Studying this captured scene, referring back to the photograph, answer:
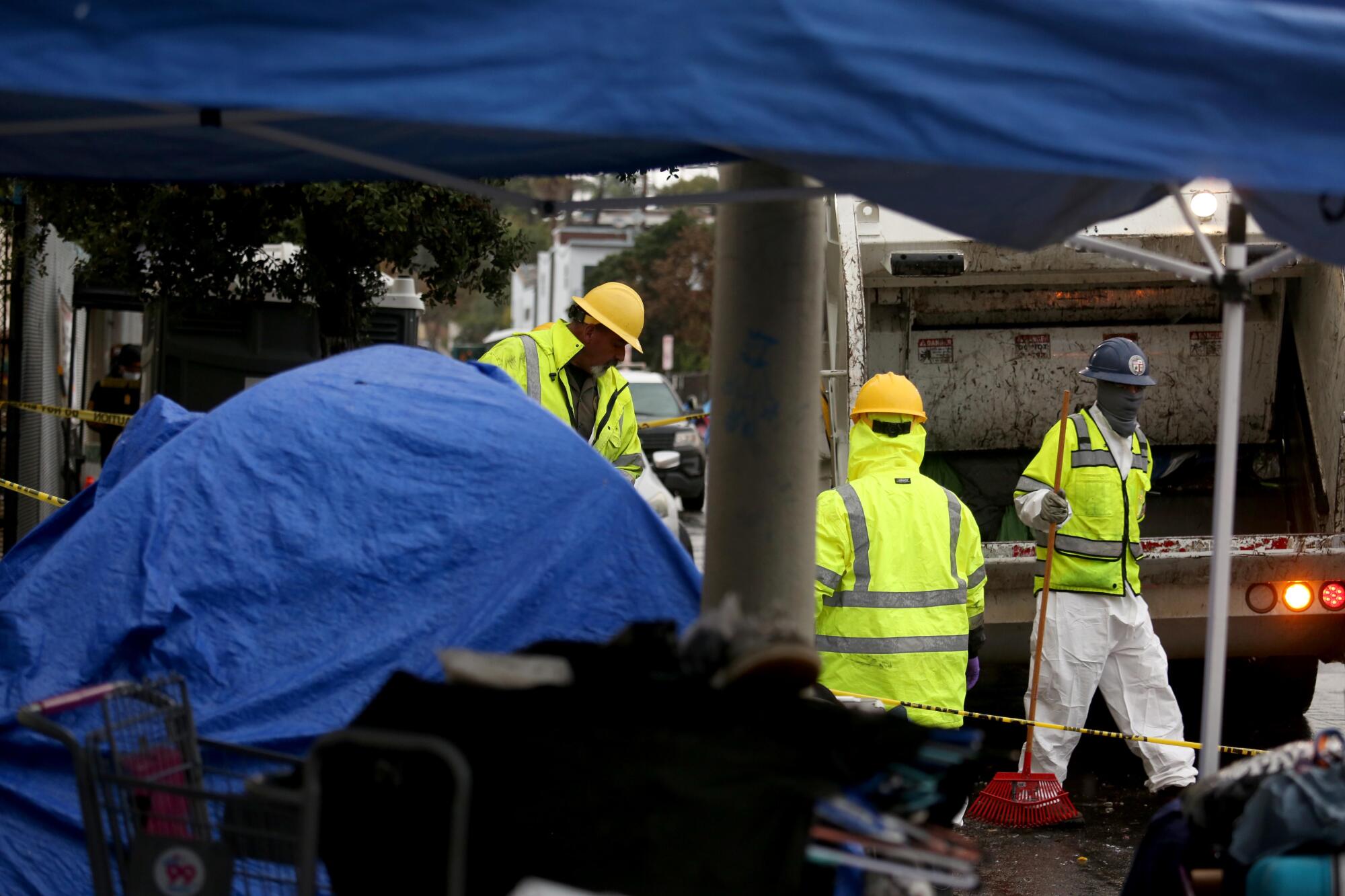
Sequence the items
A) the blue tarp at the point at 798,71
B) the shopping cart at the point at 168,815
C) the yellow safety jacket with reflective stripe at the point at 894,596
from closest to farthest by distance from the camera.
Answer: the blue tarp at the point at 798,71, the shopping cart at the point at 168,815, the yellow safety jacket with reflective stripe at the point at 894,596

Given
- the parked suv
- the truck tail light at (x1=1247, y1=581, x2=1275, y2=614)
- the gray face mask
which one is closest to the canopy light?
the gray face mask

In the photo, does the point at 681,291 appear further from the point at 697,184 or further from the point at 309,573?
the point at 309,573

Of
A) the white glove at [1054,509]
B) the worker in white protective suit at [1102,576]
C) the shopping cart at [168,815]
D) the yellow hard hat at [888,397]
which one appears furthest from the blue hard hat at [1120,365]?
the shopping cart at [168,815]

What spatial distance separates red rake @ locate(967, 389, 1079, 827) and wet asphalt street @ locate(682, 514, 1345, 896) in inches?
2.2

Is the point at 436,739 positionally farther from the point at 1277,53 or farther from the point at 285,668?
the point at 1277,53

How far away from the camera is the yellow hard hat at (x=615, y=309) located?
6199 mm

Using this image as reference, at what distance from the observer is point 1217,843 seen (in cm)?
299

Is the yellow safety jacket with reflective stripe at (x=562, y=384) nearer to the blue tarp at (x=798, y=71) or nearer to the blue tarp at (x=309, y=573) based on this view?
the blue tarp at (x=309, y=573)

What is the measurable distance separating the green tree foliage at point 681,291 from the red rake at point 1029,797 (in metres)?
36.5

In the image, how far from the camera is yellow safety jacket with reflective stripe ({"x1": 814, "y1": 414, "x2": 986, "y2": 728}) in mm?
5262

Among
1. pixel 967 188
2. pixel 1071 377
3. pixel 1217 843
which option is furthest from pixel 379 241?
pixel 1217 843

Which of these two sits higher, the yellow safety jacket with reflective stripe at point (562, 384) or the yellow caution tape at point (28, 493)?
the yellow safety jacket with reflective stripe at point (562, 384)

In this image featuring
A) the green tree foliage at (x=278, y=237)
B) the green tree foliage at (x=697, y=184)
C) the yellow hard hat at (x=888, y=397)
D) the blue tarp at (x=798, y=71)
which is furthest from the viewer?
the green tree foliage at (x=697, y=184)

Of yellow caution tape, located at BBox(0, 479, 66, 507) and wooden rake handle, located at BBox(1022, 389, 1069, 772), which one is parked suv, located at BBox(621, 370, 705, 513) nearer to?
yellow caution tape, located at BBox(0, 479, 66, 507)
